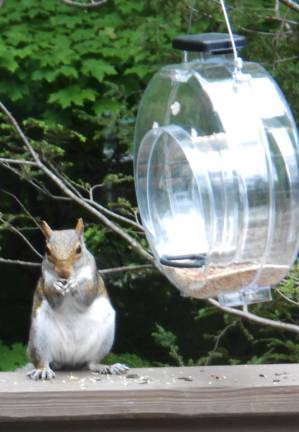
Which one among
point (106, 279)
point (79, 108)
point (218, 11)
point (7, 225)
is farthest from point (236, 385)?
point (106, 279)

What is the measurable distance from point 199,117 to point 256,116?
161 millimetres

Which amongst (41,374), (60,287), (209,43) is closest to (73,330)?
(60,287)

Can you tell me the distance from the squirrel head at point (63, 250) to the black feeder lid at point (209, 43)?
87 cm

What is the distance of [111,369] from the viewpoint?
2705mm

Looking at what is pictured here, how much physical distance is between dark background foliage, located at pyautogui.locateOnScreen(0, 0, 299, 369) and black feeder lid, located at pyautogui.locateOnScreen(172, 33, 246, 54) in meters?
1.85

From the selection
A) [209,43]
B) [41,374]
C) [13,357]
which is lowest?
[13,357]

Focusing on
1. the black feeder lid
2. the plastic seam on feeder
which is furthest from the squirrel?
the black feeder lid

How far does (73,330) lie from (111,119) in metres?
1.85

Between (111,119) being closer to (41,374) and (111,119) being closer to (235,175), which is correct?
(41,374)

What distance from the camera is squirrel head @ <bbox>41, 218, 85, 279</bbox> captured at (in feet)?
9.57

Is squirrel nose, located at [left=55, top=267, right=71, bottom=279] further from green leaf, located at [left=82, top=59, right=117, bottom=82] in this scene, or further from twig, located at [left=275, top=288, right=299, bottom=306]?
green leaf, located at [left=82, top=59, right=117, bottom=82]

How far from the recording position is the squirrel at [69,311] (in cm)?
295

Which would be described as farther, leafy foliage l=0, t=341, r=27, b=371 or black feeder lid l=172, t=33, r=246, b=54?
leafy foliage l=0, t=341, r=27, b=371

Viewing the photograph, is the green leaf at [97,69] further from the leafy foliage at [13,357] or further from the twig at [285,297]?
the twig at [285,297]
